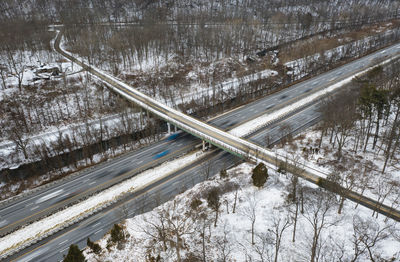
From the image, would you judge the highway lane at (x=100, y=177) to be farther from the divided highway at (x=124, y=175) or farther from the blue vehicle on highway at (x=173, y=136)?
the blue vehicle on highway at (x=173, y=136)

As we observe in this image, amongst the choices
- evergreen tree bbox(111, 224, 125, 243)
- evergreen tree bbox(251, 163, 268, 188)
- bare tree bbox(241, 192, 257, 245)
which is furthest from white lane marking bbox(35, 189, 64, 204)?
evergreen tree bbox(251, 163, 268, 188)

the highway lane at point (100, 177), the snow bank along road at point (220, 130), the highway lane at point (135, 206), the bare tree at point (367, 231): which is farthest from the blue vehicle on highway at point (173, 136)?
the bare tree at point (367, 231)

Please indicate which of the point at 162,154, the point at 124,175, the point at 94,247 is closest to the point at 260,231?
the point at 94,247

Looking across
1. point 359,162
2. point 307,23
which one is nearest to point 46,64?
point 359,162

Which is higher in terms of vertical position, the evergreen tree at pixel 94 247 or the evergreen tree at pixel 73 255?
the evergreen tree at pixel 73 255

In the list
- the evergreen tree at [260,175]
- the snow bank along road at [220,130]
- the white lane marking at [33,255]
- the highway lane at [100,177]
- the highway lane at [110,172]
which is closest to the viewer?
the white lane marking at [33,255]

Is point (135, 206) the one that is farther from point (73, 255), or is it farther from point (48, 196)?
point (48, 196)

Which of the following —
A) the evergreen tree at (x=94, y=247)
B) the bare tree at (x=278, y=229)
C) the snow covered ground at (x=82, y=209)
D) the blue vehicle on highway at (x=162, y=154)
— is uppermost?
the bare tree at (x=278, y=229)
